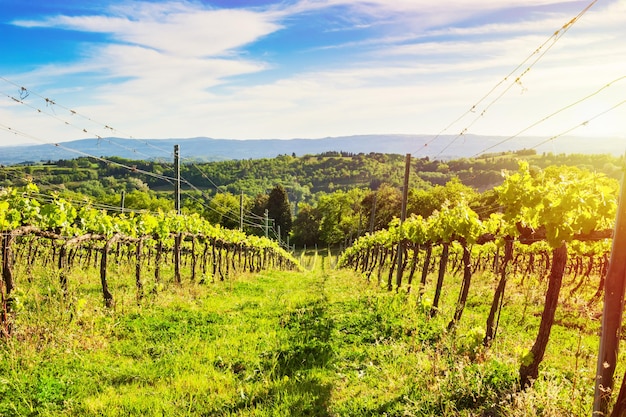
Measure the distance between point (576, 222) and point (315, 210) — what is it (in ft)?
287

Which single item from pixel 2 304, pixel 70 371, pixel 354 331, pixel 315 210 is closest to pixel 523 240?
pixel 354 331

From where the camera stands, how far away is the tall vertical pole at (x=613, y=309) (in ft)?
12.9

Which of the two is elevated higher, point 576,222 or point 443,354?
point 576,222

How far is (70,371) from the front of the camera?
235 inches

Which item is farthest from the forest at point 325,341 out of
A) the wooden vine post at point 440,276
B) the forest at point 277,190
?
the forest at point 277,190

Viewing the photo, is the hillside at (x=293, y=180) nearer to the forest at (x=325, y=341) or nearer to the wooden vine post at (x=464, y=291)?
the forest at (x=325, y=341)

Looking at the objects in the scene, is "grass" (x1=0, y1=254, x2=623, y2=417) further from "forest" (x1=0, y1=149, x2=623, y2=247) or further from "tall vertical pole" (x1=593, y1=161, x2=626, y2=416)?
"forest" (x1=0, y1=149, x2=623, y2=247)

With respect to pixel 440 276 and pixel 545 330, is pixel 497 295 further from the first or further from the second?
pixel 440 276

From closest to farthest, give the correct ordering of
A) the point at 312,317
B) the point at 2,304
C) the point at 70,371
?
the point at 70,371 < the point at 2,304 < the point at 312,317

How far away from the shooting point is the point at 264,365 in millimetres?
Result: 6695

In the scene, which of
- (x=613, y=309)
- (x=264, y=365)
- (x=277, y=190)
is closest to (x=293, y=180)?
(x=277, y=190)

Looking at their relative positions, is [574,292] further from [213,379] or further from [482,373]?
[213,379]

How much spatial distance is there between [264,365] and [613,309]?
5.00 m

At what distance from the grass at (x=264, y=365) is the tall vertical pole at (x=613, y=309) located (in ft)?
0.91
